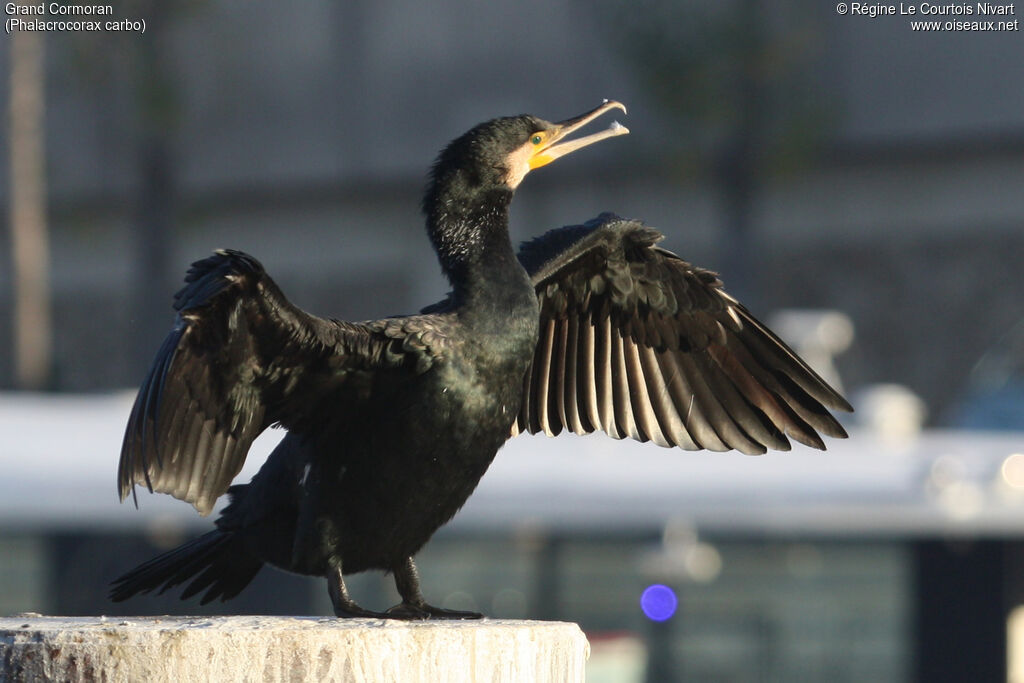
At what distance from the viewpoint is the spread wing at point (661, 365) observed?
182 inches

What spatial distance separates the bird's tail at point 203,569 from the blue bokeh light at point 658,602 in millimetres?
5675

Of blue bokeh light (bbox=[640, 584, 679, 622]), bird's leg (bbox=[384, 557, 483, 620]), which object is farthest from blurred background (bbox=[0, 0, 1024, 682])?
bird's leg (bbox=[384, 557, 483, 620])

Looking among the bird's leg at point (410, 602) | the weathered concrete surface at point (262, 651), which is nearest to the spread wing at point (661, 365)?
the bird's leg at point (410, 602)

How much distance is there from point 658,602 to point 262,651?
663cm

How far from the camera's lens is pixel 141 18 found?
2461 cm

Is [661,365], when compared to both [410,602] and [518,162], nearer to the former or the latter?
[518,162]

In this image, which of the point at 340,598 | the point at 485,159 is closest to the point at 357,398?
the point at 340,598

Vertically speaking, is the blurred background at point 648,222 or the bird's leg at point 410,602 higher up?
the blurred background at point 648,222

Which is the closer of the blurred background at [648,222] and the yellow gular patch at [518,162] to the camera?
the yellow gular patch at [518,162]

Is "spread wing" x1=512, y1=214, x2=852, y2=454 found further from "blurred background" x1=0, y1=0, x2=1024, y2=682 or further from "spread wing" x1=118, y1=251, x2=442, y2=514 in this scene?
"blurred background" x1=0, y1=0, x2=1024, y2=682

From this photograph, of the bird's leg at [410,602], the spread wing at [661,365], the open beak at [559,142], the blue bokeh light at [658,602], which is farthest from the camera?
the blue bokeh light at [658,602]

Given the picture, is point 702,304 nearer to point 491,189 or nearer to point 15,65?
point 491,189

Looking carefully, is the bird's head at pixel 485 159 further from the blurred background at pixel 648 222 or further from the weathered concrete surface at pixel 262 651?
the blurred background at pixel 648 222

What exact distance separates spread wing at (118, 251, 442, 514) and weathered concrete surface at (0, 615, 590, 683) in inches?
12.2
